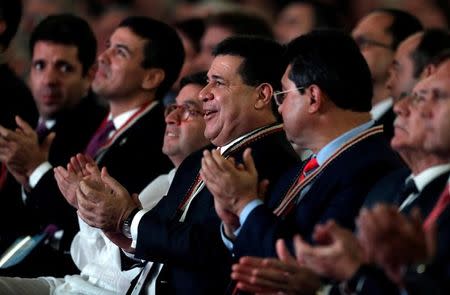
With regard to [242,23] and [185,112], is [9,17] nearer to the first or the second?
[185,112]

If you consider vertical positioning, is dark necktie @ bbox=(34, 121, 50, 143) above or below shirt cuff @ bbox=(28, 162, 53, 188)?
above

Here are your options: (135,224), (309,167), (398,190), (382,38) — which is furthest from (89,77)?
(398,190)

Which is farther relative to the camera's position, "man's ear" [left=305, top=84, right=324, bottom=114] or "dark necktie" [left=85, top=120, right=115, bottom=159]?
"dark necktie" [left=85, top=120, right=115, bottom=159]

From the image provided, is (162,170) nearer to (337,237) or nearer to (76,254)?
(76,254)

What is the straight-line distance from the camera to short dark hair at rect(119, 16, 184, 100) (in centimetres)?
502

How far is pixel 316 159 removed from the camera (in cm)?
358

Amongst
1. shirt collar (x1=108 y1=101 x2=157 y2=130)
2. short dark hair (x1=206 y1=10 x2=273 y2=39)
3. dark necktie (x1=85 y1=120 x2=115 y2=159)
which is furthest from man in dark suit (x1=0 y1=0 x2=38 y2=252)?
short dark hair (x1=206 y1=10 x2=273 y2=39)

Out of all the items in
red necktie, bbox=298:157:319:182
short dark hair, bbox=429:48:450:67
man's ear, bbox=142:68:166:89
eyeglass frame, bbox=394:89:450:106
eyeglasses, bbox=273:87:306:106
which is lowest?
red necktie, bbox=298:157:319:182

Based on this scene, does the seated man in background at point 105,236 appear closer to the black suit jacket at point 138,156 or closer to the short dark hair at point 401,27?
the black suit jacket at point 138,156

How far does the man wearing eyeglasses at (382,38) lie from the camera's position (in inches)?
212

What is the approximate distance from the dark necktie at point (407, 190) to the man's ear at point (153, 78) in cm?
198

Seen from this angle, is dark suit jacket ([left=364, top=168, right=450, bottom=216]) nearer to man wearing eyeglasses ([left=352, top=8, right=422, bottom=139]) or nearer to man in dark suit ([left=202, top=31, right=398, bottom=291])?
man in dark suit ([left=202, top=31, right=398, bottom=291])

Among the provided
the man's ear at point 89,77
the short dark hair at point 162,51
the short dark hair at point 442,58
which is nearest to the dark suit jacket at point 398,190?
the short dark hair at point 442,58

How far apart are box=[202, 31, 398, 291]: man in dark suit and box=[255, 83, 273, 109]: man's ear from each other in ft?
0.53
